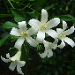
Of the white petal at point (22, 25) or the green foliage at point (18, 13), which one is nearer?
the white petal at point (22, 25)

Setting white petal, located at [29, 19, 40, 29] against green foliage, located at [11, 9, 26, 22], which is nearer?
white petal, located at [29, 19, 40, 29]

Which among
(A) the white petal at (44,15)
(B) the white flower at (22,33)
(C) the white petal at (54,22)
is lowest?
(B) the white flower at (22,33)

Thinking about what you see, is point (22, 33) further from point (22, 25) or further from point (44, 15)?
point (44, 15)

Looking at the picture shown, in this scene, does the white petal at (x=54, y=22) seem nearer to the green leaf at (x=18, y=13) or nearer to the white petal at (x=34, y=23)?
the white petal at (x=34, y=23)

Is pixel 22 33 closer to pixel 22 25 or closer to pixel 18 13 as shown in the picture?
pixel 22 25

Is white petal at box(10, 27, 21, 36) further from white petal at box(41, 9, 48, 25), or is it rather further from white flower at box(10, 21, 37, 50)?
white petal at box(41, 9, 48, 25)

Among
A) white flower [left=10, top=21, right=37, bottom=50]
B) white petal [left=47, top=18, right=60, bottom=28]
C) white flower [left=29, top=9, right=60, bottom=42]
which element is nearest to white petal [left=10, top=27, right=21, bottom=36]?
white flower [left=10, top=21, right=37, bottom=50]

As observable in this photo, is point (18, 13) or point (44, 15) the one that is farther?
point (18, 13)

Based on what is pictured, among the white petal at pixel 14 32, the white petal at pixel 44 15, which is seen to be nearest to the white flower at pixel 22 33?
the white petal at pixel 14 32

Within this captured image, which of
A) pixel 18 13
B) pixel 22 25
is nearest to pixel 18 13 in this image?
pixel 18 13

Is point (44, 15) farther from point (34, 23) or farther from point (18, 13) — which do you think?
point (18, 13)

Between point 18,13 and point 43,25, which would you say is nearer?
point 43,25

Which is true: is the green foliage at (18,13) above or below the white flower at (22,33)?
above
